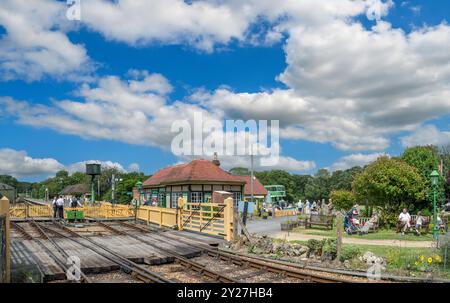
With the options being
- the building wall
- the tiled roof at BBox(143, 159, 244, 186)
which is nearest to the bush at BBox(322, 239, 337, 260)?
the tiled roof at BBox(143, 159, 244, 186)

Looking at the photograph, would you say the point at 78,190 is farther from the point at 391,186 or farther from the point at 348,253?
the point at 348,253

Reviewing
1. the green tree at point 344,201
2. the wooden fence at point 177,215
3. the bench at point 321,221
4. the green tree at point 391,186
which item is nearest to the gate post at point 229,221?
the wooden fence at point 177,215

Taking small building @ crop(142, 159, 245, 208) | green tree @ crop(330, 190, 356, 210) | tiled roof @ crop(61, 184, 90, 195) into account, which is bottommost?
tiled roof @ crop(61, 184, 90, 195)

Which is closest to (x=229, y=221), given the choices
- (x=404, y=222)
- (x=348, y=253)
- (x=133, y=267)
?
(x=348, y=253)

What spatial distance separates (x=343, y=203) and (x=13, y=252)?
2464cm

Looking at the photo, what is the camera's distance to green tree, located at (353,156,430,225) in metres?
20.4

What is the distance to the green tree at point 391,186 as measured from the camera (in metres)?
Answer: 20.4

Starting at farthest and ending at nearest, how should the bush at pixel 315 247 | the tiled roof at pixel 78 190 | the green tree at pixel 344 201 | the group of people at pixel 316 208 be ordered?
the tiled roof at pixel 78 190 < the green tree at pixel 344 201 < the group of people at pixel 316 208 < the bush at pixel 315 247

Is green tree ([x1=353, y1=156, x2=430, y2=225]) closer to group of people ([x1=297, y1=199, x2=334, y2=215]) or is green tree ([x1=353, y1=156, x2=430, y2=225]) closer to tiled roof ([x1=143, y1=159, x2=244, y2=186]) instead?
group of people ([x1=297, y1=199, x2=334, y2=215])

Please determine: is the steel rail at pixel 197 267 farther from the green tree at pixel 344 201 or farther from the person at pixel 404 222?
the green tree at pixel 344 201

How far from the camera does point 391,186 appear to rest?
20.3m
